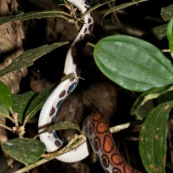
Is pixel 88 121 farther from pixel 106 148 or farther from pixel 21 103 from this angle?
pixel 21 103

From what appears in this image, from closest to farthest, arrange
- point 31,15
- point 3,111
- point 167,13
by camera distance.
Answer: point 3,111
point 31,15
point 167,13

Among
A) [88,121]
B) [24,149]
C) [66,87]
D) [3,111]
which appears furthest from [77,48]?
[24,149]

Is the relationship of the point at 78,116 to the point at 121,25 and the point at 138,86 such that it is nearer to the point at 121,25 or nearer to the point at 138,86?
the point at 121,25

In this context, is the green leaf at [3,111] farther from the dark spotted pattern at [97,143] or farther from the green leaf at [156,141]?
the dark spotted pattern at [97,143]

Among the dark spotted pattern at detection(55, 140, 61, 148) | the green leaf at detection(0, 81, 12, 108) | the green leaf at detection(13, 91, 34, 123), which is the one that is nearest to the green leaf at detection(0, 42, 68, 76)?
the green leaf at detection(0, 81, 12, 108)

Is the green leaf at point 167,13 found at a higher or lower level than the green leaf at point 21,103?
higher

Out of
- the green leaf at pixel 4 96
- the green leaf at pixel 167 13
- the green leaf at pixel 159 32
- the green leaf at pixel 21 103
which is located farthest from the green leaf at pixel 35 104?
the green leaf at pixel 167 13

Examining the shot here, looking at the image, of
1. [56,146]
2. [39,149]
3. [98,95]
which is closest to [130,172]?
[56,146]
